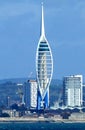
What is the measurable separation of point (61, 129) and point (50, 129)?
275cm

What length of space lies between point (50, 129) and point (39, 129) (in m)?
2.35

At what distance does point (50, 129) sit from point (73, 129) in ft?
19.1

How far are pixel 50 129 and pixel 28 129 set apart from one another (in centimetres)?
341

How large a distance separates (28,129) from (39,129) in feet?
6.91

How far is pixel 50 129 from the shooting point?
499 feet

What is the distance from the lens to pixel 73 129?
157 metres

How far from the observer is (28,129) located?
152 m

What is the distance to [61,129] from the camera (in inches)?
6073

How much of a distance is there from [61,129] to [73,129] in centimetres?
307
